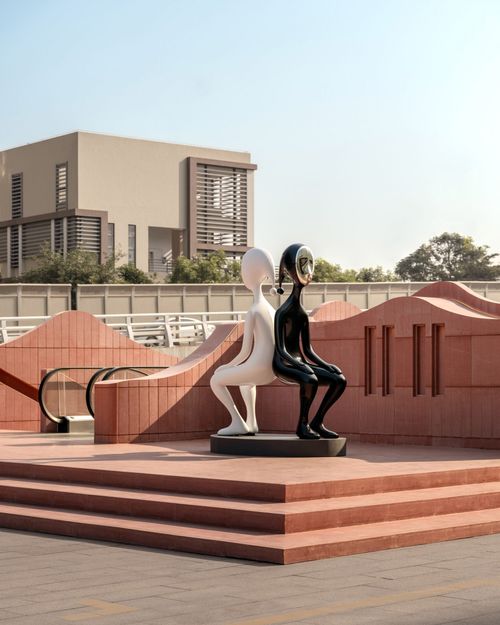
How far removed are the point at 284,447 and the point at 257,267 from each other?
8.75 feet

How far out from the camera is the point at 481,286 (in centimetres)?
4050

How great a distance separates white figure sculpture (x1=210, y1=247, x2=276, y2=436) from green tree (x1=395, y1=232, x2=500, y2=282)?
6694cm

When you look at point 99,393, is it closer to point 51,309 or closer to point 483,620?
point 483,620

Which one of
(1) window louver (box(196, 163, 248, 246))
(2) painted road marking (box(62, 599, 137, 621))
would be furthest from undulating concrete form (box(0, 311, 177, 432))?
(1) window louver (box(196, 163, 248, 246))

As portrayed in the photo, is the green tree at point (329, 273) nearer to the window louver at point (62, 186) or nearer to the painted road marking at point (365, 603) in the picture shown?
the window louver at point (62, 186)

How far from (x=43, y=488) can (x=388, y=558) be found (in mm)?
4453

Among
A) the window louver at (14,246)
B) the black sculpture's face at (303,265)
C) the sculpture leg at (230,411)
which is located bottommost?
the sculpture leg at (230,411)

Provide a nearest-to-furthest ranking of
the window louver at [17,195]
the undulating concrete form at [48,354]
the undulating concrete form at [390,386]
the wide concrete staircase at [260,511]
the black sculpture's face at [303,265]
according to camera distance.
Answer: the wide concrete staircase at [260,511] → the black sculpture's face at [303,265] → the undulating concrete form at [390,386] → the undulating concrete form at [48,354] → the window louver at [17,195]

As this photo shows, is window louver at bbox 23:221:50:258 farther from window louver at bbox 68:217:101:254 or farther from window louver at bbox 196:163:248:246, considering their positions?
window louver at bbox 196:163:248:246

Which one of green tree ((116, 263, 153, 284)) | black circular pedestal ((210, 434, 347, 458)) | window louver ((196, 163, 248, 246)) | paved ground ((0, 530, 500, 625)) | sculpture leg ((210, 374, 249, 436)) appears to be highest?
window louver ((196, 163, 248, 246))

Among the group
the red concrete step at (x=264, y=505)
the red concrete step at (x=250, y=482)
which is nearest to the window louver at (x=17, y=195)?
the red concrete step at (x=250, y=482)

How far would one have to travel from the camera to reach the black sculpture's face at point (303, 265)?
1449 centimetres

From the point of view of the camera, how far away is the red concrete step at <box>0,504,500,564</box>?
30.5 feet

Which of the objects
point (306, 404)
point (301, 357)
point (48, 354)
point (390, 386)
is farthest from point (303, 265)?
point (48, 354)
